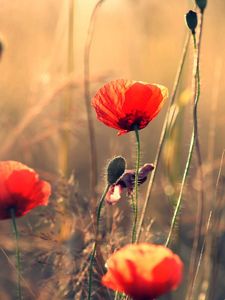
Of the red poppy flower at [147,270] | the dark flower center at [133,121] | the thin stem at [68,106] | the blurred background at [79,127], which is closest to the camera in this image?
the red poppy flower at [147,270]

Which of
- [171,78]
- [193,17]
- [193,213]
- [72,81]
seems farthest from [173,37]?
[193,17]

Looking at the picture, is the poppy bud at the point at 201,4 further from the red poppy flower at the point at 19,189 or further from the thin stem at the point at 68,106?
the thin stem at the point at 68,106

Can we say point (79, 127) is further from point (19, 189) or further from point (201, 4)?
point (19, 189)

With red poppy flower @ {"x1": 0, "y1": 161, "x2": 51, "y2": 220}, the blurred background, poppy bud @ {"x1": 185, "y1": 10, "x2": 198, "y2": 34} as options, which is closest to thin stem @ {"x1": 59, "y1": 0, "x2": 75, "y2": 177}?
the blurred background

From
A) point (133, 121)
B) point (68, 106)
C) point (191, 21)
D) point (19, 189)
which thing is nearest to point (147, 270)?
point (19, 189)

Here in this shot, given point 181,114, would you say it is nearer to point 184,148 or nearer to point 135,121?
point 135,121

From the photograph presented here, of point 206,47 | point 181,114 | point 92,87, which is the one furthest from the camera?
point 206,47

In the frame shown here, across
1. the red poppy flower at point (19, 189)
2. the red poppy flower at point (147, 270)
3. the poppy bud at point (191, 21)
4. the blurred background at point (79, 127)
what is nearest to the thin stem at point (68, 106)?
the blurred background at point (79, 127)
